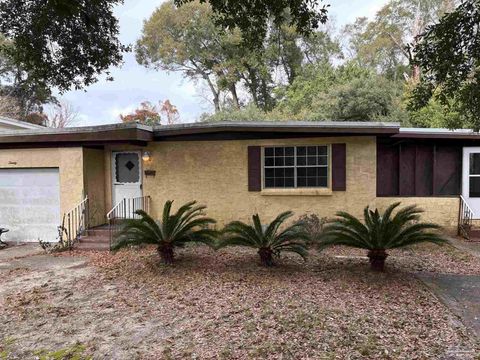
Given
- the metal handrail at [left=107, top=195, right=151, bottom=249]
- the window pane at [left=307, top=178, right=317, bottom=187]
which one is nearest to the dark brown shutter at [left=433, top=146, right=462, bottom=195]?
the window pane at [left=307, top=178, right=317, bottom=187]

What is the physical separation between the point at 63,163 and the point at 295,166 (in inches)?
237

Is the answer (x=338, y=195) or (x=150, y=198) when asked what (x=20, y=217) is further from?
(x=338, y=195)

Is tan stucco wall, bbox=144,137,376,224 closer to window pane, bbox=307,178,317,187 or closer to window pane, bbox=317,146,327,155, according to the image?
window pane, bbox=317,146,327,155

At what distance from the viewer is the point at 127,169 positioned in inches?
398

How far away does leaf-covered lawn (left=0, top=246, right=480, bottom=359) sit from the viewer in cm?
361

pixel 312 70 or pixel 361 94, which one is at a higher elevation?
pixel 312 70

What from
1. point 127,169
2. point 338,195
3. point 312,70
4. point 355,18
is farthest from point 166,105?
point 338,195

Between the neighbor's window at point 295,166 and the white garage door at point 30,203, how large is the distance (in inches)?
223

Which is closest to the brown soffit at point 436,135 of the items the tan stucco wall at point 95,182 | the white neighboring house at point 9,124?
the tan stucco wall at point 95,182

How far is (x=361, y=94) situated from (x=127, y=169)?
12.6 metres

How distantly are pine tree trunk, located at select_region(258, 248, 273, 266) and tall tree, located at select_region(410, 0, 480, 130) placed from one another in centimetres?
354

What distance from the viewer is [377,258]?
5867mm

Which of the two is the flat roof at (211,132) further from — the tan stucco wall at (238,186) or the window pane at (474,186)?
the window pane at (474,186)

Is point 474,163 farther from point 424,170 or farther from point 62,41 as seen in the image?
point 62,41
